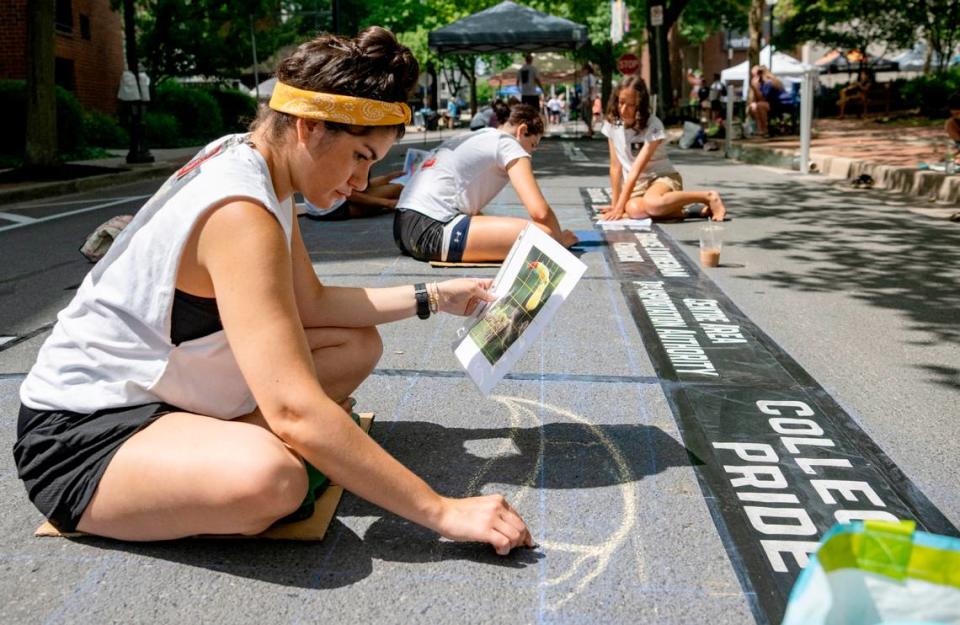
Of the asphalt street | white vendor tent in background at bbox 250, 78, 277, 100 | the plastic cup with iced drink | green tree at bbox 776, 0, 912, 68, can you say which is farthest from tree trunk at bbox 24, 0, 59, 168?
green tree at bbox 776, 0, 912, 68

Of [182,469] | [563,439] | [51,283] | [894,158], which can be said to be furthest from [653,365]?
[894,158]

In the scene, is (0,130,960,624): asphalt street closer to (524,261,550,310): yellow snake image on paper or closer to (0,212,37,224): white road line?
(524,261,550,310): yellow snake image on paper

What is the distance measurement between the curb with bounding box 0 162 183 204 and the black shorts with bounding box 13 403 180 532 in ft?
33.5

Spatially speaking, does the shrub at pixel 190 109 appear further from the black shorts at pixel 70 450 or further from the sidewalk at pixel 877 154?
the black shorts at pixel 70 450

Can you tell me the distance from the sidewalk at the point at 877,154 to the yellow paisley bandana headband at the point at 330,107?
911 centimetres

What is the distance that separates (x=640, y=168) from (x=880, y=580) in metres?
7.10

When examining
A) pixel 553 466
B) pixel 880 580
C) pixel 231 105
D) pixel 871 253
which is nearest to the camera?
pixel 880 580

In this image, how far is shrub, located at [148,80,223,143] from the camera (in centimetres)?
2362

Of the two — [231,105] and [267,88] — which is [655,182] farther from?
[231,105]

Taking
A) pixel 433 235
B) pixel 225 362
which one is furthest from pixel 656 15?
pixel 225 362

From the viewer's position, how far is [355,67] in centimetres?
214

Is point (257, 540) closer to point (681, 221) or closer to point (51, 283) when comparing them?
point (51, 283)

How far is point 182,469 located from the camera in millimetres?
2055

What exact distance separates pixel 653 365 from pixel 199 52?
22.3 m
